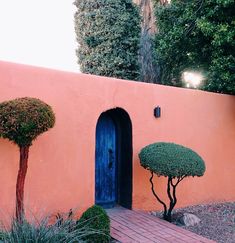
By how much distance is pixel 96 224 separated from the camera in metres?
4.71

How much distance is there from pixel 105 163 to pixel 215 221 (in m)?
2.50

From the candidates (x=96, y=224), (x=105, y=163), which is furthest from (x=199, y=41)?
(x=96, y=224)

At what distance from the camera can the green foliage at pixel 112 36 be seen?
11609 millimetres

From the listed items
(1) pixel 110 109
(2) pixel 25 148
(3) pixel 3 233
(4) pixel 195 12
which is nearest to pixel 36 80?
(2) pixel 25 148

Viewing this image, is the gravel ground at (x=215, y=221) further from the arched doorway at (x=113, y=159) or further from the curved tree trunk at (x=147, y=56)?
the curved tree trunk at (x=147, y=56)

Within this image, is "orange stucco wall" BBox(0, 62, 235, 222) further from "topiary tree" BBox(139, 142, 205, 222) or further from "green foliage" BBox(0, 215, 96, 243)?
"green foliage" BBox(0, 215, 96, 243)

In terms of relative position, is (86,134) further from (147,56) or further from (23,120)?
(147,56)

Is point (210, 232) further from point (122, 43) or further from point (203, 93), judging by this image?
point (122, 43)

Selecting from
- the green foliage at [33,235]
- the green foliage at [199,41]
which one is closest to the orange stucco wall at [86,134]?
the green foliage at [199,41]

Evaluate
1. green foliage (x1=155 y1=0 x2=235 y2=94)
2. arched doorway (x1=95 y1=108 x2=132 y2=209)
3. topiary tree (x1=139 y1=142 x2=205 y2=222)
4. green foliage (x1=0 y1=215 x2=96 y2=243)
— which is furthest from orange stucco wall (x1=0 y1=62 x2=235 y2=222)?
green foliage (x1=0 y1=215 x2=96 y2=243)

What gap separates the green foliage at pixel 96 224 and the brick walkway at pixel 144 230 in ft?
1.18

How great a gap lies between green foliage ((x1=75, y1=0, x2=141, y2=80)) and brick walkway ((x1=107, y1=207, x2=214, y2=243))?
20.8 ft

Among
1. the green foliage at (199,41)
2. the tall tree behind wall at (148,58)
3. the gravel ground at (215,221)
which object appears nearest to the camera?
the gravel ground at (215,221)

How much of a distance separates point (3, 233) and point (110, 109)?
3.34 meters
